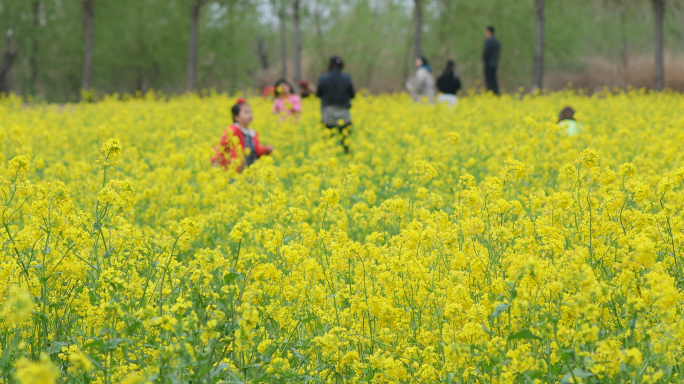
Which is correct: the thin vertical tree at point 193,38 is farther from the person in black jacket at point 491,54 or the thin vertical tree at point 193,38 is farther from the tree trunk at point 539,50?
the tree trunk at point 539,50

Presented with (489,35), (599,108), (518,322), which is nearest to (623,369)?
(518,322)

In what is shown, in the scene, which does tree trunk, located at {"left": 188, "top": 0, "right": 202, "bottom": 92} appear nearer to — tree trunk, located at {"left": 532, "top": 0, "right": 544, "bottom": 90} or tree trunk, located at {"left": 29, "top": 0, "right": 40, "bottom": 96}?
tree trunk, located at {"left": 29, "top": 0, "right": 40, "bottom": 96}

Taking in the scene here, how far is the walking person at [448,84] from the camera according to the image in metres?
15.2

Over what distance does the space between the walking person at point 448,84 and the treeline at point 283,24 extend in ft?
29.7

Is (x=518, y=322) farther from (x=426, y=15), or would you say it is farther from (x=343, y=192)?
(x=426, y=15)

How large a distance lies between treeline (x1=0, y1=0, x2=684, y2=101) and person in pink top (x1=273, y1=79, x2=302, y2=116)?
1129cm

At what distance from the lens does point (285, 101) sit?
11.9 metres

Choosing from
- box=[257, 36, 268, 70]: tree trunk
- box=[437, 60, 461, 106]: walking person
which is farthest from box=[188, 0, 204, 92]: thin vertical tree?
box=[257, 36, 268, 70]: tree trunk

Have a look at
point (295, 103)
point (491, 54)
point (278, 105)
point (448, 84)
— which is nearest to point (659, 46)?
point (491, 54)

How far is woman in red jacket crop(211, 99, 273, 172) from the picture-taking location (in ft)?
23.2

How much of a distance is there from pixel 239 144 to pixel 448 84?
29.7 feet

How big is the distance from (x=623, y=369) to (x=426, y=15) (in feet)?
93.4

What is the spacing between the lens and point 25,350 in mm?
3234

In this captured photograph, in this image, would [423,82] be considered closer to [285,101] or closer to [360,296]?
[285,101]
